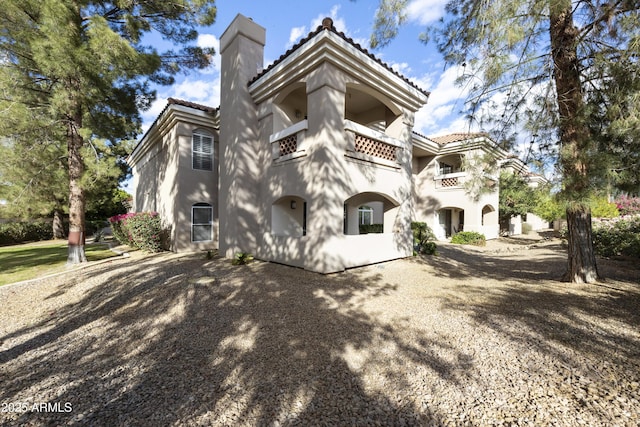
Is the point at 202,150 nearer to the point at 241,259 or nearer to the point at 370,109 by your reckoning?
the point at 241,259

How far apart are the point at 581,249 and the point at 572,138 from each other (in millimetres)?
2629

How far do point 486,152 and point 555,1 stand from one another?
3.14m

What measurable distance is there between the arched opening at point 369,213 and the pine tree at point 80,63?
964 centimetres

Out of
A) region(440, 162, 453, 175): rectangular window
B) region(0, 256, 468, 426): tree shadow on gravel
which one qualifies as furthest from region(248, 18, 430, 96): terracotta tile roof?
region(440, 162, 453, 175): rectangular window

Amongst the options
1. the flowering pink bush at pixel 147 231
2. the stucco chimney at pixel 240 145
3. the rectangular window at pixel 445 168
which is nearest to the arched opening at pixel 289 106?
the stucco chimney at pixel 240 145

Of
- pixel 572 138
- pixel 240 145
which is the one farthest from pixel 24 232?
pixel 572 138

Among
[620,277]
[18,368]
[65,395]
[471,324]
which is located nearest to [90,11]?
[18,368]

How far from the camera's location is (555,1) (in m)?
4.25

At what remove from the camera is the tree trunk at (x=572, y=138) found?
4.93m

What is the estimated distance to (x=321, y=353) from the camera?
138 inches

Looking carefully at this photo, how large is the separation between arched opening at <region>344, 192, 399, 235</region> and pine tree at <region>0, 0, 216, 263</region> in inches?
380

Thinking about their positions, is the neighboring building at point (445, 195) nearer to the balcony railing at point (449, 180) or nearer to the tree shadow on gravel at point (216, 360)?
the balcony railing at point (449, 180)

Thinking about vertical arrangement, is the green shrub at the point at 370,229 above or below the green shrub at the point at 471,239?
above

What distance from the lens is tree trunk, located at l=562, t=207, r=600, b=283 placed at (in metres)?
6.01
